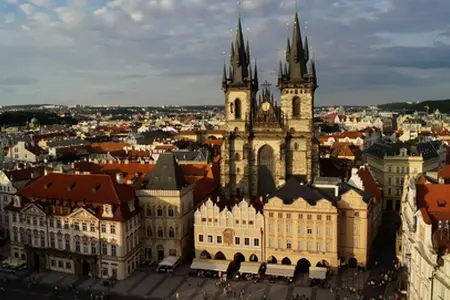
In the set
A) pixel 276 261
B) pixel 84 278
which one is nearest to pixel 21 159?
pixel 84 278

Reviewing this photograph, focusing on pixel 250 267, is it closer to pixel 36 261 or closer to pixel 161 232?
pixel 161 232

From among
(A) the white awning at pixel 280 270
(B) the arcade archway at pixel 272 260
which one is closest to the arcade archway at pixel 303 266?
(A) the white awning at pixel 280 270

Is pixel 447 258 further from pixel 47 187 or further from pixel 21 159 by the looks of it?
pixel 21 159

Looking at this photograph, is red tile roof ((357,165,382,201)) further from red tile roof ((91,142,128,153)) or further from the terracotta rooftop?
red tile roof ((91,142,128,153))

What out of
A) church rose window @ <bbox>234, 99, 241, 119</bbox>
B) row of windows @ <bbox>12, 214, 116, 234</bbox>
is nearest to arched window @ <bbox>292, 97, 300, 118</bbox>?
church rose window @ <bbox>234, 99, 241, 119</bbox>

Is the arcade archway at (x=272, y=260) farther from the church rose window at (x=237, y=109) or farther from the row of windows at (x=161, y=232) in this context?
the church rose window at (x=237, y=109)

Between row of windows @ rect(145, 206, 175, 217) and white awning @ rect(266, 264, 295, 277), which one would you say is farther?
row of windows @ rect(145, 206, 175, 217)
